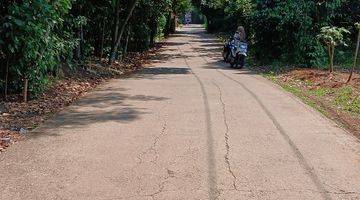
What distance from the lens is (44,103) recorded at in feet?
32.4

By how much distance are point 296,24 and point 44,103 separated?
1204cm

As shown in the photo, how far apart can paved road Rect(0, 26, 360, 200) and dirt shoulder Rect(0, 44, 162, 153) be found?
11.6 inches

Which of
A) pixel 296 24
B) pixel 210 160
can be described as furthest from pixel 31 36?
pixel 296 24

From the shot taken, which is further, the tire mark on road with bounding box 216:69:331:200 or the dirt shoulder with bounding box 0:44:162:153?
the dirt shoulder with bounding box 0:44:162:153

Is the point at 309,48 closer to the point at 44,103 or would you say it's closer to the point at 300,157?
the point at 44,103

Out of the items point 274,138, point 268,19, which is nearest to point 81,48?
point 268,19

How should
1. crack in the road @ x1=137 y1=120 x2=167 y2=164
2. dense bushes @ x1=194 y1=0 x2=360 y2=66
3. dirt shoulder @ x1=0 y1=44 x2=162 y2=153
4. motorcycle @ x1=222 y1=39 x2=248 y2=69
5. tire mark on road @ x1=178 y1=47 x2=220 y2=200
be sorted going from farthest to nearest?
dense bushes @ x1=194 y1=0 x2=360 y2=66 → motorcycle @ x1=222 y1=39 x2=248 y2=69 → dirt shoulder @ x1=0 y1=44 x2=162 y2=153 → crack in the road @ x1=137 y1=120 x2=167 y2=164 → tire mark on road @ x1=178 y1=47 x2=220 y2=200

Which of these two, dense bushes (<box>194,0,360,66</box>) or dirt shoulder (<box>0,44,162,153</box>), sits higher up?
dense bushes (<box>194,0,360,66</box>)

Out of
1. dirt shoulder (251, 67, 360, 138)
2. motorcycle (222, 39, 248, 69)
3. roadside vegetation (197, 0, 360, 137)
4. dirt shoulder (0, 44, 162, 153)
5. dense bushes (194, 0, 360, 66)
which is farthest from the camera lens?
dense bushes (194, 0, 360, 66)

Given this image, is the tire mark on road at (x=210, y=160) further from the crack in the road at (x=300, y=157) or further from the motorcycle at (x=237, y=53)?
the motorcycle at (x=237, y=53)

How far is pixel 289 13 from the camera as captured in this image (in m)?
18.8

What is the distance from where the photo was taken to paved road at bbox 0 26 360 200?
204 inches

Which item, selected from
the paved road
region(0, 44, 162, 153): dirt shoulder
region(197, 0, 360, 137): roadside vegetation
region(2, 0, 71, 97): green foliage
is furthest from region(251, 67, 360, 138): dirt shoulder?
region(2, 0, 71, 97): green foliage

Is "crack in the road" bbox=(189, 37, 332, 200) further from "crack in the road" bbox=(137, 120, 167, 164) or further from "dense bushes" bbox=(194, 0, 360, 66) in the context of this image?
"dense bushes" bbox=(194, 0, 360, 66)
